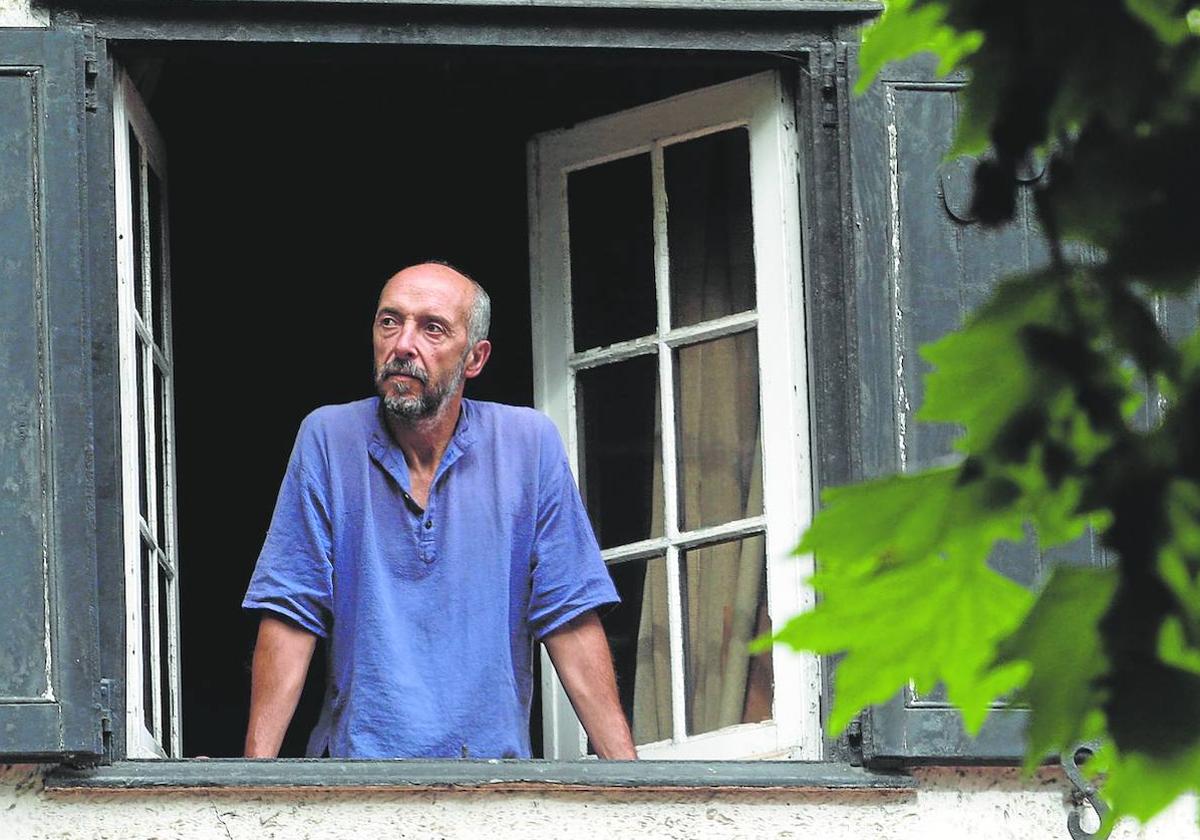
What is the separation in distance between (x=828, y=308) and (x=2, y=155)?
1.42 meters

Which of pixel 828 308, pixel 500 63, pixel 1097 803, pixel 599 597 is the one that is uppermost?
pixel 500 63

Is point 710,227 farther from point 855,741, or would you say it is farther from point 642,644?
point 855,741

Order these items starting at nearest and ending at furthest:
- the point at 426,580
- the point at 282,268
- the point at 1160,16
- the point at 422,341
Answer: the point at 1160,16 < the point at 426,580 < the point at 422,341 < the point at 282,268

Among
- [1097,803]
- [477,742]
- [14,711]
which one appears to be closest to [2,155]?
[14,711]

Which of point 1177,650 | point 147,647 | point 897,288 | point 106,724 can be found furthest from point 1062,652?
point 147,647

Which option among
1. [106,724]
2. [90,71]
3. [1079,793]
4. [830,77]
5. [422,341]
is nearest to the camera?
[106,724]

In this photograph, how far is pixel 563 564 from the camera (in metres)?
5.94

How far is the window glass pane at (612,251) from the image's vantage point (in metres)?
6.19

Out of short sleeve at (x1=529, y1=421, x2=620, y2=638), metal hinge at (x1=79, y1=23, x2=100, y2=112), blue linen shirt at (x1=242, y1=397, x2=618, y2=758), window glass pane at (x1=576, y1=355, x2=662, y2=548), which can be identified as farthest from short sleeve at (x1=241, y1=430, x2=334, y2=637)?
metal hinge at (x1=79, y1=23, x2=100, y2=112)

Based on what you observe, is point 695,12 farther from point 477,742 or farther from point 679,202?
point 477,742

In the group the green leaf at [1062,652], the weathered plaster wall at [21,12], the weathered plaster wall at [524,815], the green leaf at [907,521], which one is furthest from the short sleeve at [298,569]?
the green leaf at [1062,652]

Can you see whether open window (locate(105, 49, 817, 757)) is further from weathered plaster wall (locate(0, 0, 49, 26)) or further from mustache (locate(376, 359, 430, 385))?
mustache (locate(376, 359, 430, 385))

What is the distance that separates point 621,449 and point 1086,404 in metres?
4.07

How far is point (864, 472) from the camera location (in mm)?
5445
